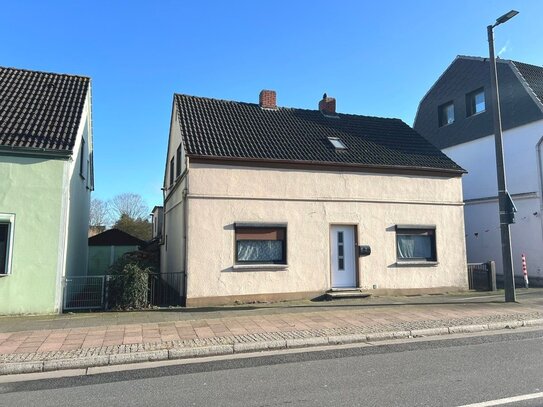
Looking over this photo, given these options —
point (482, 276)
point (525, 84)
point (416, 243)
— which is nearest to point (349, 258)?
point (416, 243)

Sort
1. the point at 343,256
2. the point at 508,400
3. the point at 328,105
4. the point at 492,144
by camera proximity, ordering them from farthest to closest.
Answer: the point at 492,144
the point at 328,105
the point at 343,256
the point at 508,400

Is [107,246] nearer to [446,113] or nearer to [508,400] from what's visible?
[446,113]

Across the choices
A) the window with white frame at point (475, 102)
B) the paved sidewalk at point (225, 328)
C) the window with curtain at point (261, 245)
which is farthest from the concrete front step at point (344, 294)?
the window with white frame at point (475, 102)

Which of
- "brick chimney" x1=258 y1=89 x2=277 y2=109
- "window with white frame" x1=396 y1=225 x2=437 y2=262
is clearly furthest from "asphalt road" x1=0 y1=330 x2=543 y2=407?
"brick chimney" x1=258 y1=89 x2=277 y2=109

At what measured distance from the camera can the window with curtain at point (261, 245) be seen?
1284 centimetres

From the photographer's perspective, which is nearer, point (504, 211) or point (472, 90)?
point (504, 211)

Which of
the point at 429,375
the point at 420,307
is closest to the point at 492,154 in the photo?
the point at 420,307

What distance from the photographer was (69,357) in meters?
6.79

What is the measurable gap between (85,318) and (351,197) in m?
8.43

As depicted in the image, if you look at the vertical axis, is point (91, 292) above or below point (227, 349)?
above

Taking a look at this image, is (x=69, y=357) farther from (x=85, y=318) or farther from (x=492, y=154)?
(x=492, y=154)

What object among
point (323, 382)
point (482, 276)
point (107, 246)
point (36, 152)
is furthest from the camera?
point (107, 246)

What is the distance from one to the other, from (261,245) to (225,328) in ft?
14.4

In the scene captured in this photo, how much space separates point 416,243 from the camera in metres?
14.8
